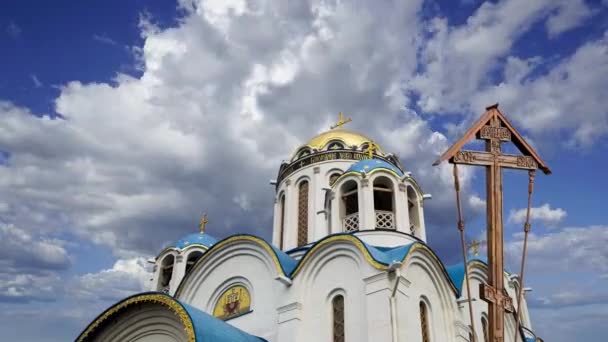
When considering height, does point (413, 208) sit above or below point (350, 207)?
above

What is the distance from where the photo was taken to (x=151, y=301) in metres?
9.80

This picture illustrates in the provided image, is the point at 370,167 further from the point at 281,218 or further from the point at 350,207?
the point at 281,218

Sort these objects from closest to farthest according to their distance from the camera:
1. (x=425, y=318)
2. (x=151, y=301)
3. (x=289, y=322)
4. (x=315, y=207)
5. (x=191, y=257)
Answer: (x=151, y=301), (x=289, y=322), (x=425, y=318), (x=315, y=207), (x=191, y=257)

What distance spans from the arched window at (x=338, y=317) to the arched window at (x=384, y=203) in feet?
8.58

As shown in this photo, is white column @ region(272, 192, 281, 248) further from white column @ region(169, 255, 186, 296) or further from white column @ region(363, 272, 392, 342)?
white column @ region(363, 272, 392, 342)

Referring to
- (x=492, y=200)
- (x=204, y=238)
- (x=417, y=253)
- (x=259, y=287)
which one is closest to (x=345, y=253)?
(x=417, y=253)

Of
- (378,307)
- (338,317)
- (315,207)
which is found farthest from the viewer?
(315,207)

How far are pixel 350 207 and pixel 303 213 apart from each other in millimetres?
1909

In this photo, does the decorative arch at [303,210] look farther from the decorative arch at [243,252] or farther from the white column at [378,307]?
the white column at [378,307]

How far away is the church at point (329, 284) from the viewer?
398 inches

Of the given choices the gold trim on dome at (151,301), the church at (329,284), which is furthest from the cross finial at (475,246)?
the gold trim on dome at (151,301)

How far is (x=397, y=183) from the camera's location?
44.8 ft

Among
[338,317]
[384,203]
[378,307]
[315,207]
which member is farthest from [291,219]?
[378,307]

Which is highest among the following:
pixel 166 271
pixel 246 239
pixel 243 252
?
pixel 166 271
